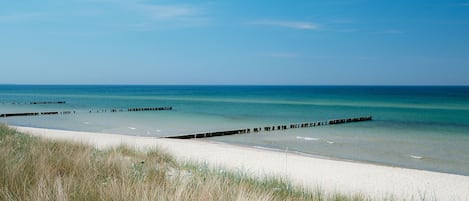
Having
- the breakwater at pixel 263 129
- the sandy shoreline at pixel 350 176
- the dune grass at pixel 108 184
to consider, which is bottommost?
the breakwater at pixel 263 129

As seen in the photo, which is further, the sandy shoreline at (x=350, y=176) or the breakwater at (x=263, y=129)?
the breakwater at (x=263, y=129)

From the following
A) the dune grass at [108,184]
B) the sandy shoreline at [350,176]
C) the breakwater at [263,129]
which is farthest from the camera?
the breakwater at [263,129]

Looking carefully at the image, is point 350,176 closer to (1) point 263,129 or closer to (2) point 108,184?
(2) point 108,184

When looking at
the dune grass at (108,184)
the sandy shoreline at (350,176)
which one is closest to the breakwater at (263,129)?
the sandy shoreline at (350,176)

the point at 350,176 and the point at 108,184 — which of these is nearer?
the point at 108,184

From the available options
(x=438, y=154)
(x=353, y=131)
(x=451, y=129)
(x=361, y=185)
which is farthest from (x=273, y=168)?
(x=451, y=129)

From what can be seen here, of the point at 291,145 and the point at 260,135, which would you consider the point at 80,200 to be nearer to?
the point at 291,145

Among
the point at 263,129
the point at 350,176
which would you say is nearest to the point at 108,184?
the point at 350,176

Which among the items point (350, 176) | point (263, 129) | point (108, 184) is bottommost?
point (263, 129)

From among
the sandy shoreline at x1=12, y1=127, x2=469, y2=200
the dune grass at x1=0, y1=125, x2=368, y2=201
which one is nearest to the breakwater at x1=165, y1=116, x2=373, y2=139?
the sandy shoreline at x1=12, y1=127, x2=469, y2=200

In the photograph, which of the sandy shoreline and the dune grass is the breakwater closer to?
the sandy shoreline

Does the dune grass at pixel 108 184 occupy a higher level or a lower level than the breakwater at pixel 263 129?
higher

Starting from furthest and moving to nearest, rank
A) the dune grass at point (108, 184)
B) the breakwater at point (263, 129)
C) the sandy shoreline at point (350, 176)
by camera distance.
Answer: the breakwater at point (263, 129)
the sandy shoreline at point (350, 176)
the dune grass at point (108, 184)

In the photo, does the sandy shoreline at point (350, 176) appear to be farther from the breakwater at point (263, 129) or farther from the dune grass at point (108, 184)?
the breakwater at point (263, 129)
